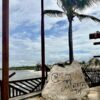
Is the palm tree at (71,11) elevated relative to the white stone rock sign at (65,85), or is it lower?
elevated

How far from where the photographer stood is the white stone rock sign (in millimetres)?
9656

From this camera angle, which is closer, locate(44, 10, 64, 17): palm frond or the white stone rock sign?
the white stone rock sign

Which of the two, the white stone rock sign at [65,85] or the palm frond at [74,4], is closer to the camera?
the white stone rock sign at [65,85]

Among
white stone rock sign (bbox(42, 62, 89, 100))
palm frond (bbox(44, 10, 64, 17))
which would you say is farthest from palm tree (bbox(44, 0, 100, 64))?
white stone rock sign (bbox(42, 62, 89, 100))

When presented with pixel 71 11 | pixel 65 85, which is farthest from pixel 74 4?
pixel 65 85

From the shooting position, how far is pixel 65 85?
974 centimetres

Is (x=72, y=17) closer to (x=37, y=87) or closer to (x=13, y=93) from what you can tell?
(x=37, y=87)

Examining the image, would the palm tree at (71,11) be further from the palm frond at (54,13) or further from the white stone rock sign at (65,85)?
the white stone rock sign at (65,85)

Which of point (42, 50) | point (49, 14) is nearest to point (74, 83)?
point (42, 50)

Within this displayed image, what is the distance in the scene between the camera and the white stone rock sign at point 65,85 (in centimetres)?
966

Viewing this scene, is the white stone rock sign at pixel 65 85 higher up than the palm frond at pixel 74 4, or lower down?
lower down

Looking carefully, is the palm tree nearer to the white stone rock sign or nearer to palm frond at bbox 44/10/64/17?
palm frond at bbox 44/10/64/17

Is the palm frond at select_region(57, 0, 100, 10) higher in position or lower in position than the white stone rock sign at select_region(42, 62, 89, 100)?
higher

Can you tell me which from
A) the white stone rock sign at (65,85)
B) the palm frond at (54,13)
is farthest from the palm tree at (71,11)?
the white stone rock sign at (65,85)
